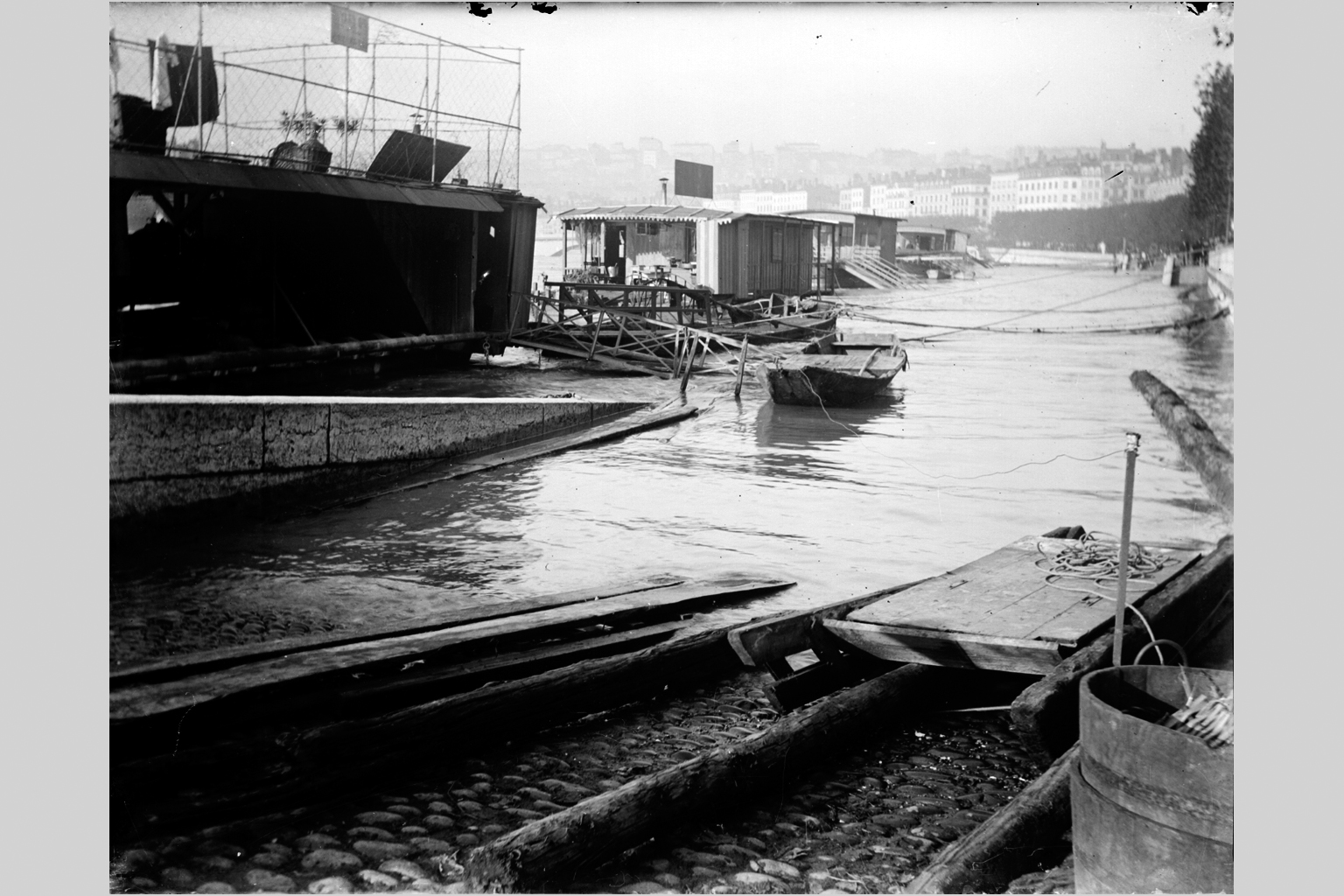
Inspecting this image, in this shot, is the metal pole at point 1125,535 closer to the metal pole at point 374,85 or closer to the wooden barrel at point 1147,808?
the wooden barrel at point 1147,808

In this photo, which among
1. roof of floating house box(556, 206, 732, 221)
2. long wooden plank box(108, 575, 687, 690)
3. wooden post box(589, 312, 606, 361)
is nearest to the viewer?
long wooden plank box(108, 575, 687, 690)

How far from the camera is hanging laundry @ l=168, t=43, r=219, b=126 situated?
15.9 feet

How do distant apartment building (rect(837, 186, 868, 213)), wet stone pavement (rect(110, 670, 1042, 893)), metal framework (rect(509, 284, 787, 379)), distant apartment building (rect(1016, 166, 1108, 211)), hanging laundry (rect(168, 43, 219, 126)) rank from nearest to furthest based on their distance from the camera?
wet stone pavement (rect(110, 670, 1042, 893)), hanging laundry (rect(168, 43, 219, 126)), distant apartment building (rect(1016, 166, 1108, 211)), distant apartment building (rect(837, 186, 868, 213)), metal framework (rect(509, 284, 787, 379))

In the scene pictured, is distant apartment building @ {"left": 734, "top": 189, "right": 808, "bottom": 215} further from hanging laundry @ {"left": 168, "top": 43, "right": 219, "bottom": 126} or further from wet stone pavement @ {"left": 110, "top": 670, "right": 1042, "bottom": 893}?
wet stone pavement @ {"left": 110, "top": 670, "right": 1042, "bottom": 893}

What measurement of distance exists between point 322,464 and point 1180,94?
16.2ft

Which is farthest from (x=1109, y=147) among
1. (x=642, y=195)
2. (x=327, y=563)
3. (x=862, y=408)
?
(x=862, y=408)

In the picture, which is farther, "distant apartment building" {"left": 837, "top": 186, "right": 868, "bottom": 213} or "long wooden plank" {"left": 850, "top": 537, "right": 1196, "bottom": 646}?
"distant apartment building" {"left": 837, "top": 186, "right": 868, "bottom": 213}

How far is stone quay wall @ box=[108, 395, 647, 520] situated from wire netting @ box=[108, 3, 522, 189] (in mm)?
1263

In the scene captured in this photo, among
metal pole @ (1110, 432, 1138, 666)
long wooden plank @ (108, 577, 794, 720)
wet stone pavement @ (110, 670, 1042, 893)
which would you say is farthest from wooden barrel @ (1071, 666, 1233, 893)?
long wooden plank @ (108, 577, 794, 720)

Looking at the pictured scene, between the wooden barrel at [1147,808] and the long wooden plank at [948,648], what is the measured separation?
1336 mm

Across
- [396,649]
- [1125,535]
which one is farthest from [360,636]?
[1125,535]

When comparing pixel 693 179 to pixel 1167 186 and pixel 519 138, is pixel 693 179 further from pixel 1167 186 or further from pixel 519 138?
pixel 1167 186

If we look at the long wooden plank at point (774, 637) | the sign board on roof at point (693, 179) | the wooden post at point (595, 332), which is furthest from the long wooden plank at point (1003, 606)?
the wooden post at point (595, 332)

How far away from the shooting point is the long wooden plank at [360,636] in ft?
13.6
